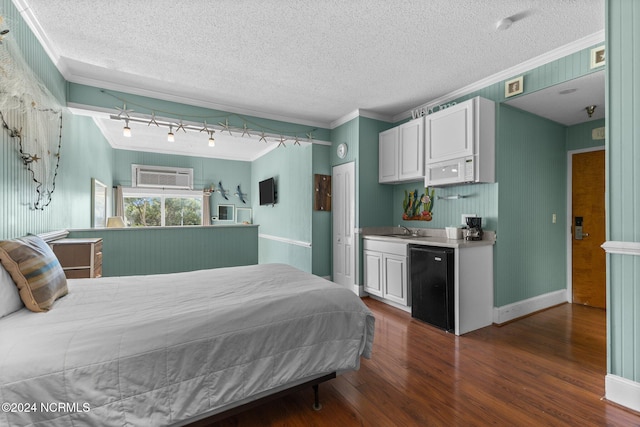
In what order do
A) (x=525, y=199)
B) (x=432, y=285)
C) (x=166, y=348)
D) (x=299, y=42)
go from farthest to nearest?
1. (x=525, y=199)
2. (x=432, y=285)
3. (x=299, y=42)
4. (x=166, y=348)

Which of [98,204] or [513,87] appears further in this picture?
[98,204]

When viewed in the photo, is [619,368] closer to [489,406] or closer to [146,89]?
[489,406]

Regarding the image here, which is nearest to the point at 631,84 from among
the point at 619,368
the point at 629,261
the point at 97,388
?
the point at 629,261

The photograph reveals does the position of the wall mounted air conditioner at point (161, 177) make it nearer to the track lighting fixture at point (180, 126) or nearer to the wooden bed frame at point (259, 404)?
the track lighting fixture at point (180, 126)

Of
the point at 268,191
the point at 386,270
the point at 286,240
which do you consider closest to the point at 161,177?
the point at 268,191

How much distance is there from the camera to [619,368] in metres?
1.85

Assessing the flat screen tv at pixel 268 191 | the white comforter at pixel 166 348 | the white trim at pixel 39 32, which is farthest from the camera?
the flat screen tv at pixel 268 191

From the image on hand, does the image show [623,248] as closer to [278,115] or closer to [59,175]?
[278,115]

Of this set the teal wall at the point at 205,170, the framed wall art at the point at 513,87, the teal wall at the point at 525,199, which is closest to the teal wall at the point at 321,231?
the teal wall at the point at 525,199

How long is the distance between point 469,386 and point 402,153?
9.25 ft

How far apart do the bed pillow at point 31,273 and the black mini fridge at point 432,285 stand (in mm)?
3095

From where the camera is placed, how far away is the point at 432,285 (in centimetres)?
311

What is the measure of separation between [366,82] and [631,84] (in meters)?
2.19

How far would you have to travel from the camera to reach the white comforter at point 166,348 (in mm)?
1104
